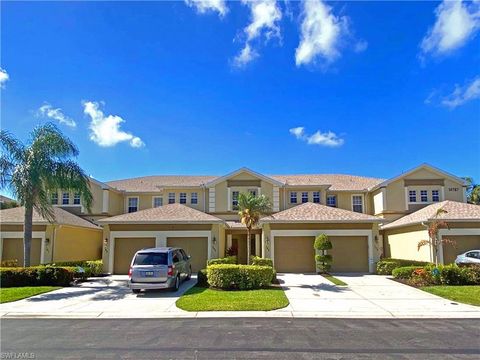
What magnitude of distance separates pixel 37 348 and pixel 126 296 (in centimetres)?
679

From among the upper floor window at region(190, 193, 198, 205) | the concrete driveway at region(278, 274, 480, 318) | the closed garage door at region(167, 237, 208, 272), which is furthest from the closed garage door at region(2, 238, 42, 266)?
the concrete driveway at region(278, 274, 480, 318)

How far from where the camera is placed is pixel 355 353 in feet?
23.1

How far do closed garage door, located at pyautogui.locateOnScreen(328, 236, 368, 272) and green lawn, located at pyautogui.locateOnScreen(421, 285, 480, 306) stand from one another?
21.7 feet

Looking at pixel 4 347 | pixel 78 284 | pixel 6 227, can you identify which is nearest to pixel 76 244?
pixel 6 227

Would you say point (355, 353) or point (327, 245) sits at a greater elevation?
point (327, 245)

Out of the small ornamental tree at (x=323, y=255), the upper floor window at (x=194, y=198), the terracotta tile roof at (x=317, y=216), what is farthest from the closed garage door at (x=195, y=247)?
the upper floor window at (x=194, y=198)

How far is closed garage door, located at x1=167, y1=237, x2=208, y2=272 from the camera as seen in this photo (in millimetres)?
21875

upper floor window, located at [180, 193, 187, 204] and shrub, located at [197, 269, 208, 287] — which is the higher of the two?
upper floor window, located at [180, 193, 187, 204]

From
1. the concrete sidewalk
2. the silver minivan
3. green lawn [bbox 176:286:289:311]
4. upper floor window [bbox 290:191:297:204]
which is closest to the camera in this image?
the concrete sidewalk

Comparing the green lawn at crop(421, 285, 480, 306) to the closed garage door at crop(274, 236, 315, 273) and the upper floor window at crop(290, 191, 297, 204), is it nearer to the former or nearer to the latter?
the closed garage door at crop(274, 236, 315, 273)

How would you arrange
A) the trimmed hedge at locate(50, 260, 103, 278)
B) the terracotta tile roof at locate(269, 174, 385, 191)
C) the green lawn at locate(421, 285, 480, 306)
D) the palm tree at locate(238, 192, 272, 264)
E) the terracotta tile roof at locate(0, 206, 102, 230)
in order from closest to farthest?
1. the green lawn at locate(421, 285, 480, 306)
2. the trimmed hedge at locate(50, 260, 103, 278)
3. the palm tree at locate(238, 192, 272, 264)
4. the terracotta tile roof at locate(0, 206, 102, 230)
5. the terracotta tile roof at locate(269, 174, 385, 191)

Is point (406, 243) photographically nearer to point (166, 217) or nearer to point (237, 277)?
point (237, 277)

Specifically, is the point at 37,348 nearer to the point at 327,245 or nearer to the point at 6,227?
the point at 327,245

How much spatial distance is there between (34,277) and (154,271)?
6.66 metres
